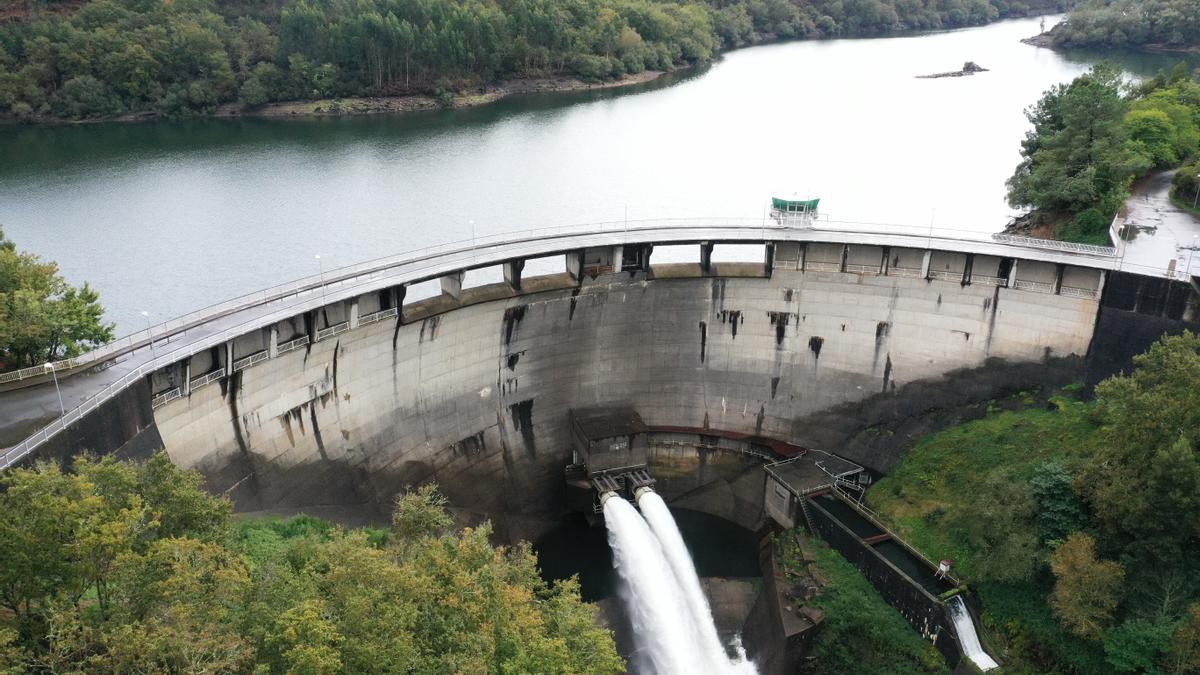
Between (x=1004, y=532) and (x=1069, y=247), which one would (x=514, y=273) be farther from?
(x=1069, y=247)

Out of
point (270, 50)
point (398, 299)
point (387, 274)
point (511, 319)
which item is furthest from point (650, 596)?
→ point (270, 50)

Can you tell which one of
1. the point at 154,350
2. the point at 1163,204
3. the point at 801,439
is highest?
the point at 1163,204

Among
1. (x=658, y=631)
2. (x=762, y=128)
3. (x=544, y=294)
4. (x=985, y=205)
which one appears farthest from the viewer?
(x=762, y=128)

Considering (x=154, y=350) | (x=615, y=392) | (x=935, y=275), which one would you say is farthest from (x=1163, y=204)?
(x=154, y=350)

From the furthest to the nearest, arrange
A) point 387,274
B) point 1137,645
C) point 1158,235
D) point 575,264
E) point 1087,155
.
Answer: point 1087,155, point 1158,235, point 575,264, point 387,274, point 1137,645

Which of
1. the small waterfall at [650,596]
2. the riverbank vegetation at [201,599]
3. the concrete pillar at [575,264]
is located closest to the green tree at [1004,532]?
the small waterfall at [650,596]

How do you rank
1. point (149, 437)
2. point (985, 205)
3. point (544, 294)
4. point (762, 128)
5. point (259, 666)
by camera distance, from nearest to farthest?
point (259, 666)
point (149, 437)
point (544, 294)
point (985, 205)
point (762, 128)

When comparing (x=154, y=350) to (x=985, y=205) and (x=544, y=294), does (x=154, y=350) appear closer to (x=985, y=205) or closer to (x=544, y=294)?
(x=544, y=294)

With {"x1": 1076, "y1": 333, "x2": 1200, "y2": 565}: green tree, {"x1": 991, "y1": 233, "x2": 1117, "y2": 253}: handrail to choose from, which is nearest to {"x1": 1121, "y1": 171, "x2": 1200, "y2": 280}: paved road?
{"x1": 991, "y1": 233, "x2": 1117, "y2": 253}: handrail
